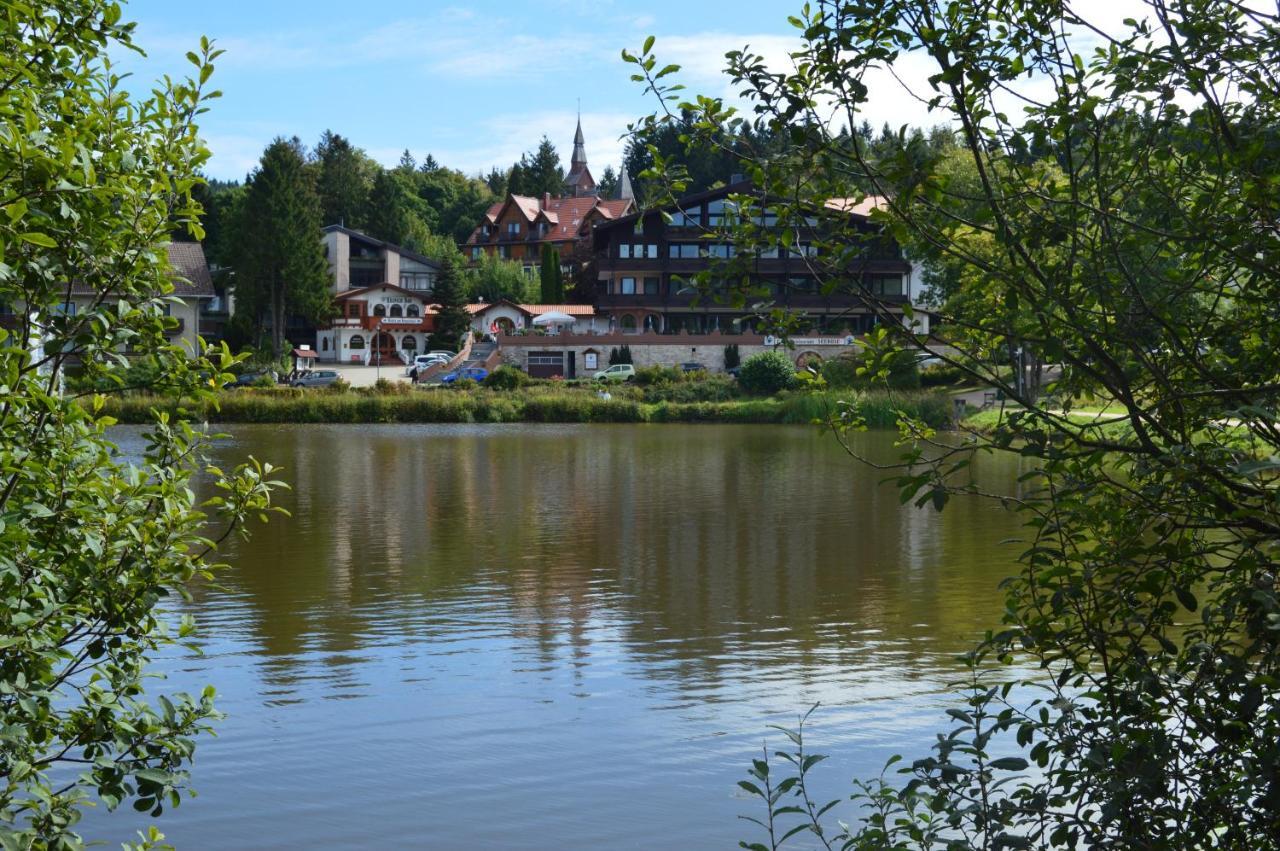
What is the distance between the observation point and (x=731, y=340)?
70250 mm

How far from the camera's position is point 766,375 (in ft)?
195

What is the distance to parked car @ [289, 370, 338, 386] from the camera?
208 ft

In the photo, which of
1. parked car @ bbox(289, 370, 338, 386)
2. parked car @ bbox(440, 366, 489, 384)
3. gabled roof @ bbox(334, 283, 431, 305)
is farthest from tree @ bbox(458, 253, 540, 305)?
parked car @ bbox(289, 370, 338, 386)

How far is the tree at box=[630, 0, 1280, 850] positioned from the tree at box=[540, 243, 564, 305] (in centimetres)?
8229

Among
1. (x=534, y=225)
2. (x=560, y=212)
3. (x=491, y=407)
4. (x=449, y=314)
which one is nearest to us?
(x=491, y=407)

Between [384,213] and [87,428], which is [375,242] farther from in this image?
[87,428]

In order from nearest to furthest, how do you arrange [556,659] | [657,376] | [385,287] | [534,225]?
[556,659], [657,376], [385,287], [534,225]

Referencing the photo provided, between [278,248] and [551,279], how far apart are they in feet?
62.4

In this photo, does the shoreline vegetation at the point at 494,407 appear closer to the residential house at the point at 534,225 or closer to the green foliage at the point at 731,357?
the green foliage at the point at 731,357

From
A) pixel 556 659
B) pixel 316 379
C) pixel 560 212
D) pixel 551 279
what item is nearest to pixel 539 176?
pixel 560 212

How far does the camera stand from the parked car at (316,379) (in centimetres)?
6328

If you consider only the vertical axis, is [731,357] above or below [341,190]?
below

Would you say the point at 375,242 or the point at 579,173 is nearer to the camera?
the point at 375,242

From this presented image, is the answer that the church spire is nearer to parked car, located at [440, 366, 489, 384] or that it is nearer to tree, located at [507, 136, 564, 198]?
tree, located at [507, 136, 564, 198]
